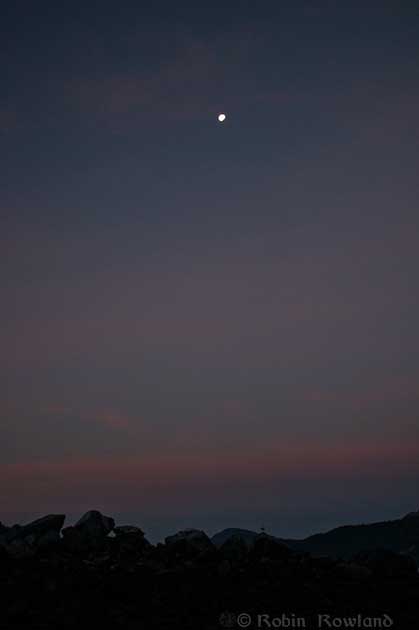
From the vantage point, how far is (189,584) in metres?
22.5

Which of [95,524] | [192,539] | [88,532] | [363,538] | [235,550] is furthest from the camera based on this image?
[363,538]

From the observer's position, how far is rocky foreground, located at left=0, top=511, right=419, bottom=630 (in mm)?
19656

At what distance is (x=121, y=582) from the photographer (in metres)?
22.4

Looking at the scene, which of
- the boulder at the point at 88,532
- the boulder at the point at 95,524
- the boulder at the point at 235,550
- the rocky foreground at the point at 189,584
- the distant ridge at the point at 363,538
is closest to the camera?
the rocky foreground at the point at 189,584

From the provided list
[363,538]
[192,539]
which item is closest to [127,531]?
[192,539]

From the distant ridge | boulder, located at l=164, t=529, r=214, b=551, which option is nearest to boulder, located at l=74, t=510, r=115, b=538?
boulder, located at l=164, t=529, r=214, b=551

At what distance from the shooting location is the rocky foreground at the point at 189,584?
1966 centimetres

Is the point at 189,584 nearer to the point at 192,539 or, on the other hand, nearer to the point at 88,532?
the point at 192,539

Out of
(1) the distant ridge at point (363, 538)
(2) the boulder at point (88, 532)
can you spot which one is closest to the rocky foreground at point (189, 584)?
(2) the boulder at point (88, 532)

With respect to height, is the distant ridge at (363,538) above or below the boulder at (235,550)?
below

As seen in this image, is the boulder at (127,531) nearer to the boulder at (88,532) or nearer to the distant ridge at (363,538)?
the boulder at (88,532)

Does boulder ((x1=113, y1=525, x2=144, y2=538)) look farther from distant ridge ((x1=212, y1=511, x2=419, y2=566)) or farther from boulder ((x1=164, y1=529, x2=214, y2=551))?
distant ridge ((x1=212, y1=511, x2=419, y2=566))

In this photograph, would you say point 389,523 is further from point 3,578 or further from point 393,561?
point 3,578

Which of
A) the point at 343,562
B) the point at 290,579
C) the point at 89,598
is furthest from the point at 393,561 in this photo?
the point at 89,598
